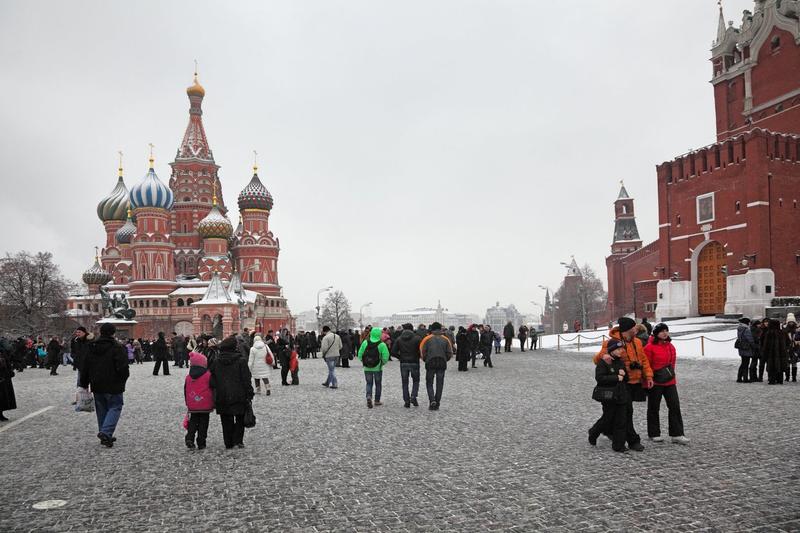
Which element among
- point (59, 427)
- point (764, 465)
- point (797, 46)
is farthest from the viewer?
point (797, 46)

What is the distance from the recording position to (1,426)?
36.2 feet

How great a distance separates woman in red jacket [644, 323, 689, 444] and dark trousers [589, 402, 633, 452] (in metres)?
0.59

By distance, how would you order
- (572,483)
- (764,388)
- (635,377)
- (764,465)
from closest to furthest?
(572,483), (764,465), (635,377), (764,388)

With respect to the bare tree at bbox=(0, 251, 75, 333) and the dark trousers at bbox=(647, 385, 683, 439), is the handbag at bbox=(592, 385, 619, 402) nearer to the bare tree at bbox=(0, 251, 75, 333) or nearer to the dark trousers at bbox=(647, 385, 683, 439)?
the dark trousers at bbox=(647, 385, 683, 439)

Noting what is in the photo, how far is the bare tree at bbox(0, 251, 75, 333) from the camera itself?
49.8 m

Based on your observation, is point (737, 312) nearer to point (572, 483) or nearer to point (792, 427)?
point (792, 427)

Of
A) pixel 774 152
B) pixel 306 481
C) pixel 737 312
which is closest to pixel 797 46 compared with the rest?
pixel 774 152

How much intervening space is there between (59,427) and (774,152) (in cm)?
3870

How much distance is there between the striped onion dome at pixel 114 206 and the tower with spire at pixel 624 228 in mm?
56436

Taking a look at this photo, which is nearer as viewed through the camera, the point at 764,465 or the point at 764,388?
the point at 764,465

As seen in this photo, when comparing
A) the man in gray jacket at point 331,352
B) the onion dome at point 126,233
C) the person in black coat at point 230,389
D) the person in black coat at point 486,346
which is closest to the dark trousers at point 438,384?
the person in black coat at point 230,389

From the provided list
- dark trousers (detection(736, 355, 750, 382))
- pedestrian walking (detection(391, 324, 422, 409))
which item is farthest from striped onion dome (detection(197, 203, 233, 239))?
dark trousers (detection(736, 355, 750, 382))

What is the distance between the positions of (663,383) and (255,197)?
67226 millimetres

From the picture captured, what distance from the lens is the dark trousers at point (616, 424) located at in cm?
774
